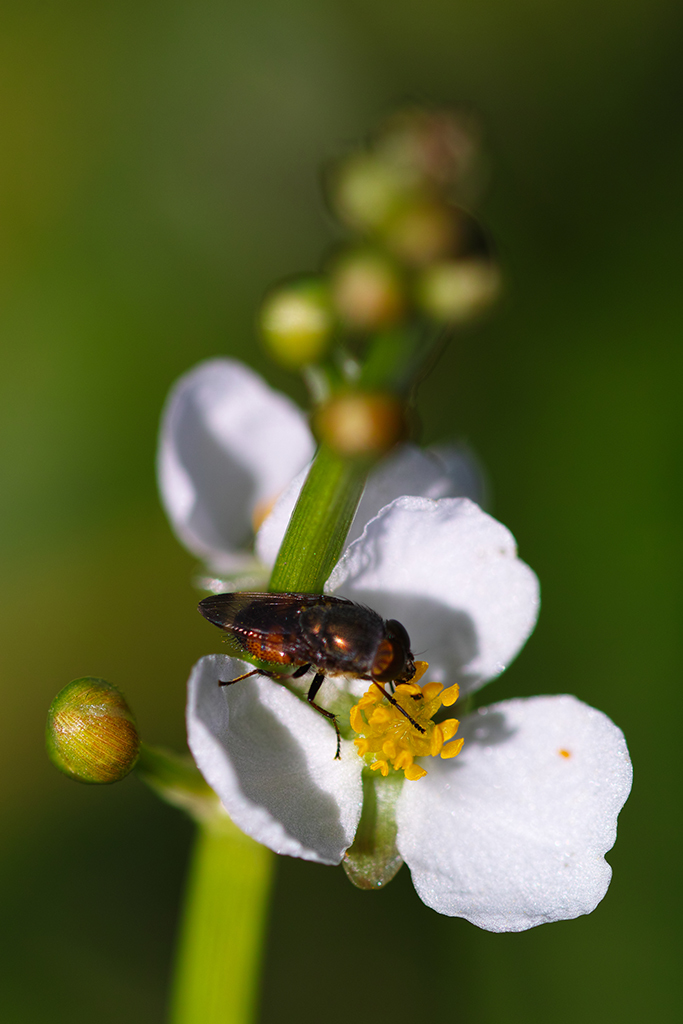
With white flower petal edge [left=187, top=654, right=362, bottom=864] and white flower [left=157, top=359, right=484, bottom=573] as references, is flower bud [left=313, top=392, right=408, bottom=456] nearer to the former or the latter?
white flower petal edge [left=187, top=654, right=362, bottom=864]

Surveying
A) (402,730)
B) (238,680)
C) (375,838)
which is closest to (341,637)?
(238,680)

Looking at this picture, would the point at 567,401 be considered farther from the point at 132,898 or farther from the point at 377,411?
the point at 377,411

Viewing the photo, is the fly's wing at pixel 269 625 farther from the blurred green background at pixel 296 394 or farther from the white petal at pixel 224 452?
the blurred green background at pixel 296 394

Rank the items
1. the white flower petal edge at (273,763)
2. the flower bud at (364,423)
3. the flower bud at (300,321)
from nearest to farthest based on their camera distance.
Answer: the flower bud at (364,423)
the flower bud at (300,321)
the white flower petal edge at (273,763)

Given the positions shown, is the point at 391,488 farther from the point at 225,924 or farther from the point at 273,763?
the point at 225,924

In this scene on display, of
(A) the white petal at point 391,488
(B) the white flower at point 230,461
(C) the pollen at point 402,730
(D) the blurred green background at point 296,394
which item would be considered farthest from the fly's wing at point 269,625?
(D) the blurred green background at point 296,394

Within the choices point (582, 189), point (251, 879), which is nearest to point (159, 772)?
point (251, 879)
